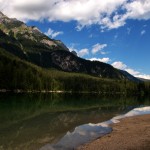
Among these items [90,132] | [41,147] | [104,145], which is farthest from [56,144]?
[90,132]

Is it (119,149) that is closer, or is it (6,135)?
(119,149)

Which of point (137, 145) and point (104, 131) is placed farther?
point (104, 131)

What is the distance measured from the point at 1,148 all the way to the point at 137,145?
1492 cm

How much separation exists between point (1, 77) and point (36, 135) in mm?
161742

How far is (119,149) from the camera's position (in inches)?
1255

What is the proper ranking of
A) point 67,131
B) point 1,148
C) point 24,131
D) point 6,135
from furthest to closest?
point 67,131 → point 24,131 → point 6,135 → point 1,148

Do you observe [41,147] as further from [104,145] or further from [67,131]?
[67,131]

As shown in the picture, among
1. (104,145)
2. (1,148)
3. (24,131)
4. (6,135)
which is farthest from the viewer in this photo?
(24,131)

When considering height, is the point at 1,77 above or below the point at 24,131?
above

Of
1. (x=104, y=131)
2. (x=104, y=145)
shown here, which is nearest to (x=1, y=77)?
(x=104, y=131)

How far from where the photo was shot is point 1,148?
30125mm

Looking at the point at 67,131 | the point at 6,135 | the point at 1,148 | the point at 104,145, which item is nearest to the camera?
the point at 1,148

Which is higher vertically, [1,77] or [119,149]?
[1,77]

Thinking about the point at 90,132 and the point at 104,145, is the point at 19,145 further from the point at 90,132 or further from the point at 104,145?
the point at 90,132
